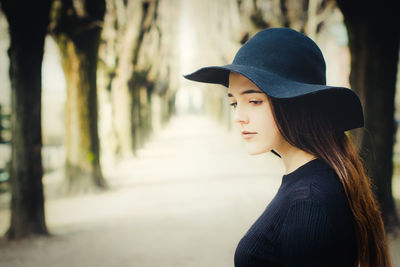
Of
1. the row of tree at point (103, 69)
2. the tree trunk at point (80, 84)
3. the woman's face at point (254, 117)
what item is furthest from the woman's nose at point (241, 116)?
the tree trunk at point (80, 84)

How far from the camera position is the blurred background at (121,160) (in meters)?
4.83

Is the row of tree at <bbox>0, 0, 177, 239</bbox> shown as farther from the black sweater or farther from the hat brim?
the black sweater

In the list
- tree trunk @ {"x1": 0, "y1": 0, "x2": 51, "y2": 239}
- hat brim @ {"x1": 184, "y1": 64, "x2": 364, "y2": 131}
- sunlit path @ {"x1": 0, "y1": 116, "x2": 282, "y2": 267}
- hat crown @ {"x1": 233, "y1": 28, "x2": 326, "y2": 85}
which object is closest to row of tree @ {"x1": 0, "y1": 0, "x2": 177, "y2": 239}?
tree trunk @ {"x1": 0, "y1": 0, "x2": 51, "y2": 239}

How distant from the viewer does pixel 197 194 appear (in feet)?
25.6

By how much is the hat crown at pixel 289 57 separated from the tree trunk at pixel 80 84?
6892mm

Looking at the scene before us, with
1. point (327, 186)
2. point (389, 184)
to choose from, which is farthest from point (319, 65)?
point (389, 184)

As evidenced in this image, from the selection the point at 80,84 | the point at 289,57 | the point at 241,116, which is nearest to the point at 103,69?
the point at 80,84

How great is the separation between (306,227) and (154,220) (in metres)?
5.21

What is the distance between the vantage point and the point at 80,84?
762 cm

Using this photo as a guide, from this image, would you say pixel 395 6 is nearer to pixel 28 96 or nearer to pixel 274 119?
pixel 274 119

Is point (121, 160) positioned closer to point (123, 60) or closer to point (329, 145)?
point (123, 60)

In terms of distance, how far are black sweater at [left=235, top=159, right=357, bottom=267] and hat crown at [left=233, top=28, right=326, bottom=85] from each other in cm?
32

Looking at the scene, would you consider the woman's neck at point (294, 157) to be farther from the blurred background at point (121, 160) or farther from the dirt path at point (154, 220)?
the dirt path at point (154, 220)

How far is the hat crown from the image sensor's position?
4.13ft
